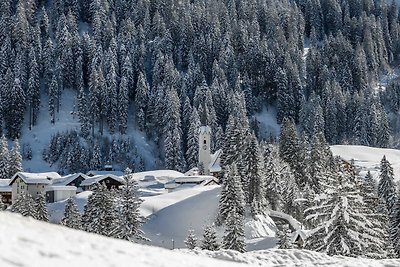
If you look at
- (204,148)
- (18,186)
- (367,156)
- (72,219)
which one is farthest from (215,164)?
(72,219)

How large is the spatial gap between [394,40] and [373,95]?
40908 millimetres

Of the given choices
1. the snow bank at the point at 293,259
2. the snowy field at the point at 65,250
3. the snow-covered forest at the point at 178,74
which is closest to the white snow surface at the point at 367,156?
the snow-covered forest at the point at 178,74

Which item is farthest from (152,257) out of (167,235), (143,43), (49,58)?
(143,43)

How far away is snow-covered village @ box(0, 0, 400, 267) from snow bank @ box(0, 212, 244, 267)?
72.1 feet

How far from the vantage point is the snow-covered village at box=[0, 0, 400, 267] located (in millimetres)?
55500

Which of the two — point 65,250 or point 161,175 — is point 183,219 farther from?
point 65,250

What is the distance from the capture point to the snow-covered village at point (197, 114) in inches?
2185

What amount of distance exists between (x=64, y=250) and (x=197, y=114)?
10068cm

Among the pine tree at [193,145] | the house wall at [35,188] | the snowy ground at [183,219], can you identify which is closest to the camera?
the snowy ground at [183,219]

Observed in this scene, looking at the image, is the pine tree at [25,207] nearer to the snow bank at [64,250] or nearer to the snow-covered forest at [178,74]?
the snow bank at [64,250]

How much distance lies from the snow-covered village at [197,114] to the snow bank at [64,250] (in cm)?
2199

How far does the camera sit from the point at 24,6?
13138cm

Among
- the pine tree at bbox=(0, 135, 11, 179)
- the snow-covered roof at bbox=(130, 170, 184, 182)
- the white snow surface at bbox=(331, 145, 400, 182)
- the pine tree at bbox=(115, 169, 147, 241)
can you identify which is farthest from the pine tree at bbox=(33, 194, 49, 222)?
the white snow surface at bbox=(331, 145, 400, 182)

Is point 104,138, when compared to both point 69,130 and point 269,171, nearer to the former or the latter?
point 69,130
